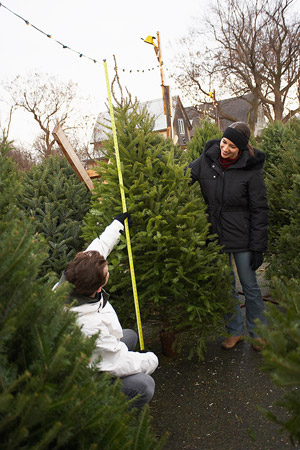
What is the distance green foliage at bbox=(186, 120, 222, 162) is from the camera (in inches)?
339

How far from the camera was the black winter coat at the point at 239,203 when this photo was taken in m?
4.01

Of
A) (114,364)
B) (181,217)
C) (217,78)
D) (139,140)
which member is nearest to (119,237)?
(181,217)

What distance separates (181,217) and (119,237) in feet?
1.97

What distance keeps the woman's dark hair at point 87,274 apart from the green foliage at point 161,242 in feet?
2.98

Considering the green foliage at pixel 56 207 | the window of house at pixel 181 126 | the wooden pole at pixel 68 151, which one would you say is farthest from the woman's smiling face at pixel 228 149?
the window of house at pixel 181 126

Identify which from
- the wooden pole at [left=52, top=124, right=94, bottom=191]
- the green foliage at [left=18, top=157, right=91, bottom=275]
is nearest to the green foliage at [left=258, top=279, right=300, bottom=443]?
the green foliage at [left=18, top=157, right=91, bottom=275]

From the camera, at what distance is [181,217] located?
356 cm

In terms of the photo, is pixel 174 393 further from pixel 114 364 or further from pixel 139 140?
pixel 139 140

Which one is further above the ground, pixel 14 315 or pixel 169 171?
pixel 169 171

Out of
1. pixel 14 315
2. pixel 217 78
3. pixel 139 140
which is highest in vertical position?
pixel 217 78

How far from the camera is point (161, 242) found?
3512mm

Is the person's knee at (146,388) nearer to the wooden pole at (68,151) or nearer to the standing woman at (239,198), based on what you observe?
Result: the standing woman at (239,198)

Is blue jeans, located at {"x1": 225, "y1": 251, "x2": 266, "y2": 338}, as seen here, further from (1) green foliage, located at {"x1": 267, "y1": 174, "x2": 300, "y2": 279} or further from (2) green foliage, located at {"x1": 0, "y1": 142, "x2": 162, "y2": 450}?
(2) green foliage, located at {"x1": 0, "y1": 142, "x2": 162, "y2": 450}

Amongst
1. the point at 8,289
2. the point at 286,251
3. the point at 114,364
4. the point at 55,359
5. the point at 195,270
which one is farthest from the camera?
the point at 286,251
